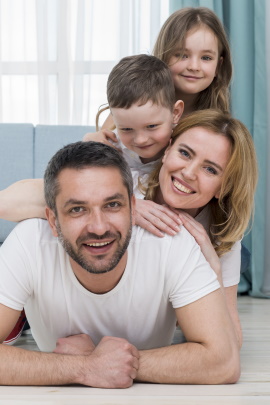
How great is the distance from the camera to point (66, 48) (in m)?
4.30

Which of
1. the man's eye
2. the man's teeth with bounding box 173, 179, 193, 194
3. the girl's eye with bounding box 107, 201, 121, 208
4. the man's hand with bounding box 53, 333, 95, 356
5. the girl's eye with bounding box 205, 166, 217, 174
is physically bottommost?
the man's hand with bounding box 53, 333, 95, 356

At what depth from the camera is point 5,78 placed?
435 cm

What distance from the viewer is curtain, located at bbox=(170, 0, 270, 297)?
4.12 m

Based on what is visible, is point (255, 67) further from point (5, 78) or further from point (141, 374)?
point (141, 374)

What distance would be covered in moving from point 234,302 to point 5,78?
2.51 metres

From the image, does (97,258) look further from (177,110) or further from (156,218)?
(177,110)

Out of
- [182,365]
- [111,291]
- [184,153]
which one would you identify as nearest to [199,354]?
[182,365]

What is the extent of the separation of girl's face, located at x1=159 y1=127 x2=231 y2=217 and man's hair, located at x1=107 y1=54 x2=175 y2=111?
189 mm

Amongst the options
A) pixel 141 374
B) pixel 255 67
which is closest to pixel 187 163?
pixel 141 374

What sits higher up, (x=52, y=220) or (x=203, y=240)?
(x=52, y=220)

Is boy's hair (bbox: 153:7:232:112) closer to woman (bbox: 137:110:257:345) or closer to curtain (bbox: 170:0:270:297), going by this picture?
woman (bbox: 137:110:257:345)

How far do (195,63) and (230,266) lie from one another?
0.74 m

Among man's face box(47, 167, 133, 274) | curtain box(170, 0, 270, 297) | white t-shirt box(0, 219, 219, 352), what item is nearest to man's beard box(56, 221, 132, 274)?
man's face box(47, 167, 133, 274)

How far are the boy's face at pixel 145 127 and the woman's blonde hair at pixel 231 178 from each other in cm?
5
